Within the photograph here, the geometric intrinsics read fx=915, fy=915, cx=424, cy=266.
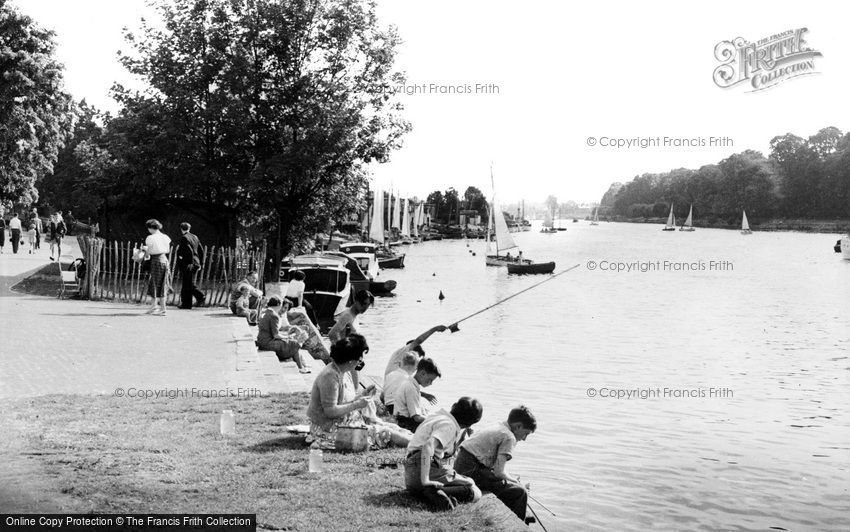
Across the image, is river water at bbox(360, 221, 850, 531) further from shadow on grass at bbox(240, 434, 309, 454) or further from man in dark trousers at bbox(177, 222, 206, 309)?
man in dark trousers at bbox(177, 222, 206, 309)

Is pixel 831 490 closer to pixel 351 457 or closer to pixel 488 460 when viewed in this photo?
pixel 488 460

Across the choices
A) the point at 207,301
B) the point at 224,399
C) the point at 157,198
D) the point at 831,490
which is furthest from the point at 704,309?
the point at 224,399

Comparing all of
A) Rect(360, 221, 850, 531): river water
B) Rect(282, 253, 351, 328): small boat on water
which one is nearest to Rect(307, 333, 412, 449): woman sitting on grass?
Rect(360, 221, 850, 531): river water

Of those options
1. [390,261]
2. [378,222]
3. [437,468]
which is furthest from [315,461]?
[378,222]

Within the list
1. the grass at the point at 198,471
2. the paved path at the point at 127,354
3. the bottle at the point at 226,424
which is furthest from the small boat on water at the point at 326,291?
the bottle at the point at 226,424

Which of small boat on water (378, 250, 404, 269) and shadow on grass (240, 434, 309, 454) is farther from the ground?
shadow on grass (240, 434, 309, 454)

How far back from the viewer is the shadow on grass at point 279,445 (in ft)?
31.2

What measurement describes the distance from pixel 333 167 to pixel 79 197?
6648 centimetres

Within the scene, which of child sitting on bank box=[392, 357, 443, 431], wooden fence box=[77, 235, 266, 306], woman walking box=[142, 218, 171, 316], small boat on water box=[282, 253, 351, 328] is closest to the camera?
child sitting on bank box=[392, 357, 443, 431]

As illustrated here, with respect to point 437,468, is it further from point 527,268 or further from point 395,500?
point 527,268

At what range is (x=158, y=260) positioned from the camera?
2105 cm

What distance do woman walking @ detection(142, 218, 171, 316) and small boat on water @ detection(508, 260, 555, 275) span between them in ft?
183

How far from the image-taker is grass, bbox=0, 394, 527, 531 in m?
7.46

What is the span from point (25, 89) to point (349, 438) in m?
38.5
